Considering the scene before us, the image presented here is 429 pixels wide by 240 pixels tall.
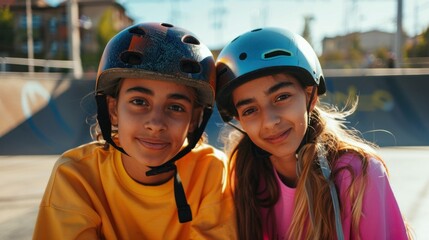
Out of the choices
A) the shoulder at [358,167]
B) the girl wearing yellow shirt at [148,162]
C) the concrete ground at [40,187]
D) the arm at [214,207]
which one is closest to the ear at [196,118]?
the girl wearing yellow shirt at [148,162]

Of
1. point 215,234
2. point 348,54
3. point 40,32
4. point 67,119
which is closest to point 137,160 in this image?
point 215,234

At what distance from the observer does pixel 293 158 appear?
7.74 feet

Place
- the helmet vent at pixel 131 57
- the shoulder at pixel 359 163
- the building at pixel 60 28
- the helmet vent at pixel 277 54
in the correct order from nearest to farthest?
the shoulder at pixel 359 163 < the helmet vent at pixel 131 57 < the helmet vent at pixel 277 54 < the building at pixel 60 28

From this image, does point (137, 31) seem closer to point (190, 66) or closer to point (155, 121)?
point (190, 66)

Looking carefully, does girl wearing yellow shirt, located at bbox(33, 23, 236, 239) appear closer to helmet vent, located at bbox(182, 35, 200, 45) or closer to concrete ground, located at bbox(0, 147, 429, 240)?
helmet vent, located at bbox(182, 35, 200, 45)

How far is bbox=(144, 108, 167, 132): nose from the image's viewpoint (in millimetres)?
2027

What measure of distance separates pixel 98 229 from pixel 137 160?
0.44 metres

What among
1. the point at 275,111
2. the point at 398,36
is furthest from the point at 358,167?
the point at 398,36

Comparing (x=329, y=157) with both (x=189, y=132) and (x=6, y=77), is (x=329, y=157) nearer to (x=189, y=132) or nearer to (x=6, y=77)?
(x=189, y=132)

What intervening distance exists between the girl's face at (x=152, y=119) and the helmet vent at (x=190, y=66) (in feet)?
0.34

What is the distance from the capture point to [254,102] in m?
2.17

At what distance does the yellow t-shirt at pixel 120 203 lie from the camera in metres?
1.92

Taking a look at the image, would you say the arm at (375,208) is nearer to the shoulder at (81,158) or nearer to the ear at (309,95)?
the ear at (309,95)

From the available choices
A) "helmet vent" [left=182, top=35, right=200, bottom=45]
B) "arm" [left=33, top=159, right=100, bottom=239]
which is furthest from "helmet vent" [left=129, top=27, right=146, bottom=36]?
"arm" [left=33, top=159, right=100, bottom=239]
